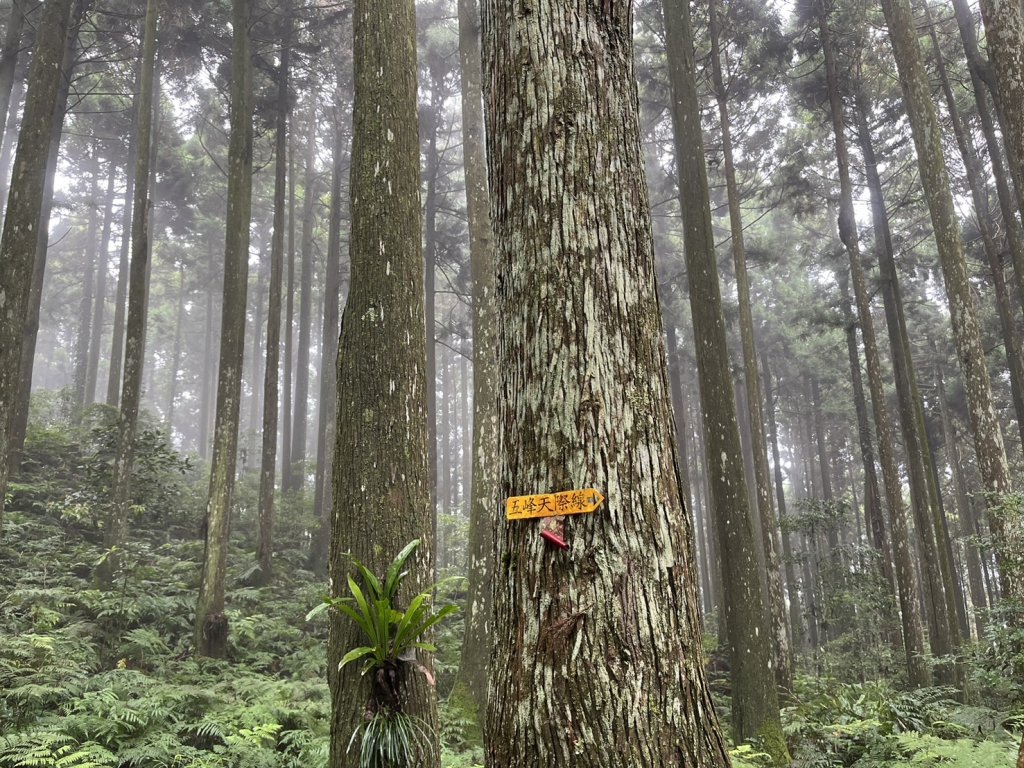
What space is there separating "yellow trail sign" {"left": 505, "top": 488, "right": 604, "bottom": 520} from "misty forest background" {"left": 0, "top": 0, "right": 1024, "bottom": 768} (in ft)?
0.13

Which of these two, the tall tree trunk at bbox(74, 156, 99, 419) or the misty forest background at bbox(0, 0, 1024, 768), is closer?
the misty forest background at bbox(0, 0, 1024, 768)

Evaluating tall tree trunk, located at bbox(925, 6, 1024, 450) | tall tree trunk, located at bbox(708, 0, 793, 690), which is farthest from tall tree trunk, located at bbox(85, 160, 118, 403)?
tall tree trunk, located at bbox(925, 6, 1024, 450)

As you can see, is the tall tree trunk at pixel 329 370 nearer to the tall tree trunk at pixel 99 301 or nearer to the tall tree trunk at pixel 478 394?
the tall tree trunk at pixel 478 394

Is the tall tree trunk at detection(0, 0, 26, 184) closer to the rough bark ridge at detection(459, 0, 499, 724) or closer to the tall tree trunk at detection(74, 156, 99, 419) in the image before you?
the rough bark ridge at detection(459, 0, 499, 724)

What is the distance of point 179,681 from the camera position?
7844 millimetres

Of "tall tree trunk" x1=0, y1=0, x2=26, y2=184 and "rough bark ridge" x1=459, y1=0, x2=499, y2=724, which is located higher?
"tall tree trunk" x1=0, y1=0, x2=26, y2=184

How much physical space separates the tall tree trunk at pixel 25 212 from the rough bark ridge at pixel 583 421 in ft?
22.4

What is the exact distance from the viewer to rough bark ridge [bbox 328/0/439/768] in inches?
159

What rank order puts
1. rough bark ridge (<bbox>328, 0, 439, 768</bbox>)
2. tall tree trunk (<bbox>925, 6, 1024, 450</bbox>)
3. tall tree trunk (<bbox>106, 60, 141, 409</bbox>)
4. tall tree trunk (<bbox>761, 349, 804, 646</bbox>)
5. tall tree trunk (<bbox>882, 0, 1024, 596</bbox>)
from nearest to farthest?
1. rough bark ridge (<bbox>328, 0, 439, 768</bbox>)
2. tall tree trunk (<bbox>882, 0, 1024, 596</bbox>)
3. tall tree trunk (<bbox>925, 6, 1024, 450</bbox>)
4. tall tree trunk (<bbox>761, 349, 804, 646</bbox>)
5. tall tree trunk (<bbox>106, 60, 141, 409</bbox>)

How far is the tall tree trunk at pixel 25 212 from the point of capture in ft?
22.6

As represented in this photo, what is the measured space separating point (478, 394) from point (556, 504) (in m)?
7.75

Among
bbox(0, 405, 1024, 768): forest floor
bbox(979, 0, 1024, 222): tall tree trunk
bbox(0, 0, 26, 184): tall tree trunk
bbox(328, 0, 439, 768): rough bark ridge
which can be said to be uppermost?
bbox(0, 0, 26, 184): tall tree trunk

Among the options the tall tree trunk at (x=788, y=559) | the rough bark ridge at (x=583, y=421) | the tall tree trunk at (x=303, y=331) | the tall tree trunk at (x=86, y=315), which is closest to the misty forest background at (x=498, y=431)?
the rough bark ridge at (x=583, y=421)

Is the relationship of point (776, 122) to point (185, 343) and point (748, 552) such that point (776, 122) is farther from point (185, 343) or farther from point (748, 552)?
point (185, 343)
